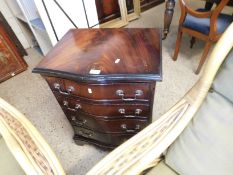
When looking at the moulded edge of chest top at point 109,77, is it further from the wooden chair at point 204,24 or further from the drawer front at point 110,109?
the wooden chair at point 204,24

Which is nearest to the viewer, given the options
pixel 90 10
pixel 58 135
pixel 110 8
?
pixel 58 135

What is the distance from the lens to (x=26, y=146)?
2.34 ft

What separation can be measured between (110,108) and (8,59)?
1.58 metres

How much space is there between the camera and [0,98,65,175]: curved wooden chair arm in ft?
2.12

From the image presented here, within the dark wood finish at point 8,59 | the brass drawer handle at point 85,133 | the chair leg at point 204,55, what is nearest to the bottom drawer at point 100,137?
the brass drawer handle at point 85,133

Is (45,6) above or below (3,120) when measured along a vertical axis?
above

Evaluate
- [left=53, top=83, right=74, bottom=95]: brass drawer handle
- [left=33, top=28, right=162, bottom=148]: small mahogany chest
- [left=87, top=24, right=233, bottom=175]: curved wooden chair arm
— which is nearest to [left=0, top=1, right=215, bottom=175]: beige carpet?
[left=33, top=28, right=162, bottom=148]: small mahogany chest

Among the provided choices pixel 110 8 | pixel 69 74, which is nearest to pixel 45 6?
pixel 69 74

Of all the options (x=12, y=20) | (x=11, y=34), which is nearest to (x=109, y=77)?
(x=11, y=34)

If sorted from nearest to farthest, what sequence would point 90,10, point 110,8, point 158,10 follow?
point 90,10 < point 110,8 < point 158,10

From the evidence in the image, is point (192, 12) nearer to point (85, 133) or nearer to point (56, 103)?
point (85, 133)

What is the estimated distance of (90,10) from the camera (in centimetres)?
178

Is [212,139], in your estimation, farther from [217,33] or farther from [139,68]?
[217,33]

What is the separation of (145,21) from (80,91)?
7.19ft
